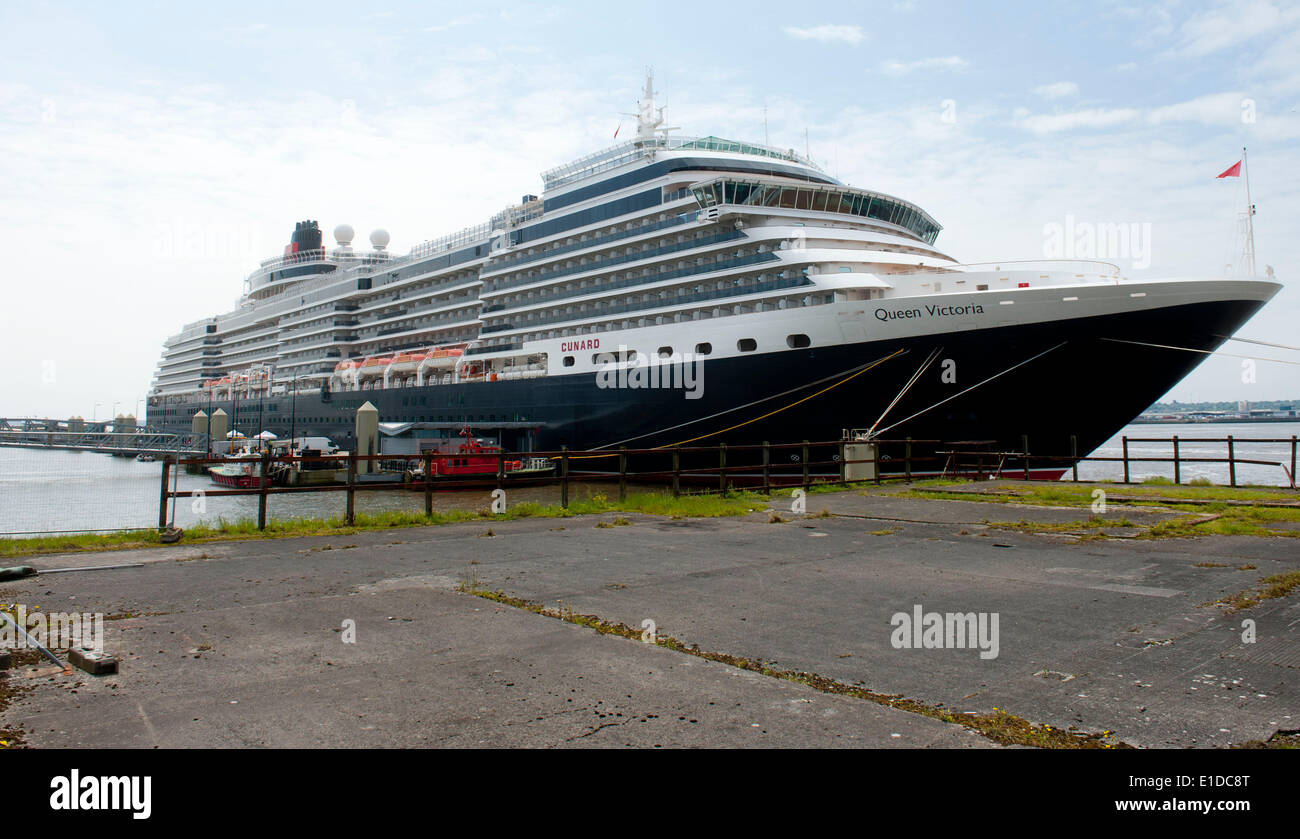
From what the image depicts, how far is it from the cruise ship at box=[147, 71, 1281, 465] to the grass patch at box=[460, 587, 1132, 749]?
17.0 m

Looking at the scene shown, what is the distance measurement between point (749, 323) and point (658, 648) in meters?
20.5

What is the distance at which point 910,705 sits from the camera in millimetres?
3541

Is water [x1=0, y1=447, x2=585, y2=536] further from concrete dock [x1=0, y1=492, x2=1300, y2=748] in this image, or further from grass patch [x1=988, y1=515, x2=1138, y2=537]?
concrete dock [x1=0, y1=492, x2=1300, y2=748]

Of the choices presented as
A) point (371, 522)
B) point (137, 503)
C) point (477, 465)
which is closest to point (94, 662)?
point (371, 522)

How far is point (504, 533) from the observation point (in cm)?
1029

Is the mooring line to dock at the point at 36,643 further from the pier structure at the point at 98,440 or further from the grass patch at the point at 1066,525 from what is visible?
the pier structure at the point at 98,440

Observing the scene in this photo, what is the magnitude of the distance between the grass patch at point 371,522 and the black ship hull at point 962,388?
880 centimetres

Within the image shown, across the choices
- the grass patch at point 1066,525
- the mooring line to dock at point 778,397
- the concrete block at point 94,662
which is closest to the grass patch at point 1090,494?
the grass patch at point 1066,525

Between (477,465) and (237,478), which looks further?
(237,478)

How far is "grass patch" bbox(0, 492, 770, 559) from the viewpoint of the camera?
8875 millimetres

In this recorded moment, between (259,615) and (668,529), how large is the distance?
5.94m

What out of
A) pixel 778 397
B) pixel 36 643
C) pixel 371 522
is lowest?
pixel 371 522

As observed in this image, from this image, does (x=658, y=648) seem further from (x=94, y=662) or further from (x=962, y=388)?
(x=962, y=388)
